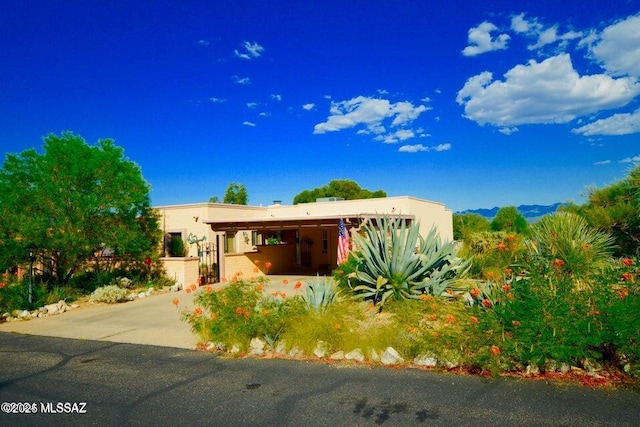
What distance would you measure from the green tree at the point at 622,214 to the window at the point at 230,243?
1490 centimetres

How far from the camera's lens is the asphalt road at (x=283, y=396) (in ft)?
13.1

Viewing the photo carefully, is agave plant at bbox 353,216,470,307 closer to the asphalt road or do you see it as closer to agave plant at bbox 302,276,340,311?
agave plant at bbox 302,276,340,311

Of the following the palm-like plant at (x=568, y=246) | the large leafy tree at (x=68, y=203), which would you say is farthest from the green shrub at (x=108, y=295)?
the palm-like plant at (x=568, y=246)

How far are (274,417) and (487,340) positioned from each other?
2815 millimetres

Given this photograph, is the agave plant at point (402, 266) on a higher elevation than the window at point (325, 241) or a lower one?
lower

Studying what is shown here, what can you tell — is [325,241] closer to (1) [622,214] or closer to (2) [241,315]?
(1) [622,214]

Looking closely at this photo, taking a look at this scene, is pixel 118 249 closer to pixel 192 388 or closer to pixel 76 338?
pixel 76 338

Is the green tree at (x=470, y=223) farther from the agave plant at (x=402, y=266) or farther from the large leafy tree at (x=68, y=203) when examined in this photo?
the large leafy tree at (x=68, y=203)

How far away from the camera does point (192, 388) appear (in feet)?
16.4

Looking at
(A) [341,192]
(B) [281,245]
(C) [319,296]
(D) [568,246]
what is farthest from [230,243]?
(A) [341,192]

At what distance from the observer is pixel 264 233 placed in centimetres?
2219

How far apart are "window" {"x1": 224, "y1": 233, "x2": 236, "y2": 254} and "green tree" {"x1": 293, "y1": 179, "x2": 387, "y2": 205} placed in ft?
93.6

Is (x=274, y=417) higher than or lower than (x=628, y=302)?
lower

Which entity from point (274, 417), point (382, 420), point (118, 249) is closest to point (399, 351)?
point (382, 420)
